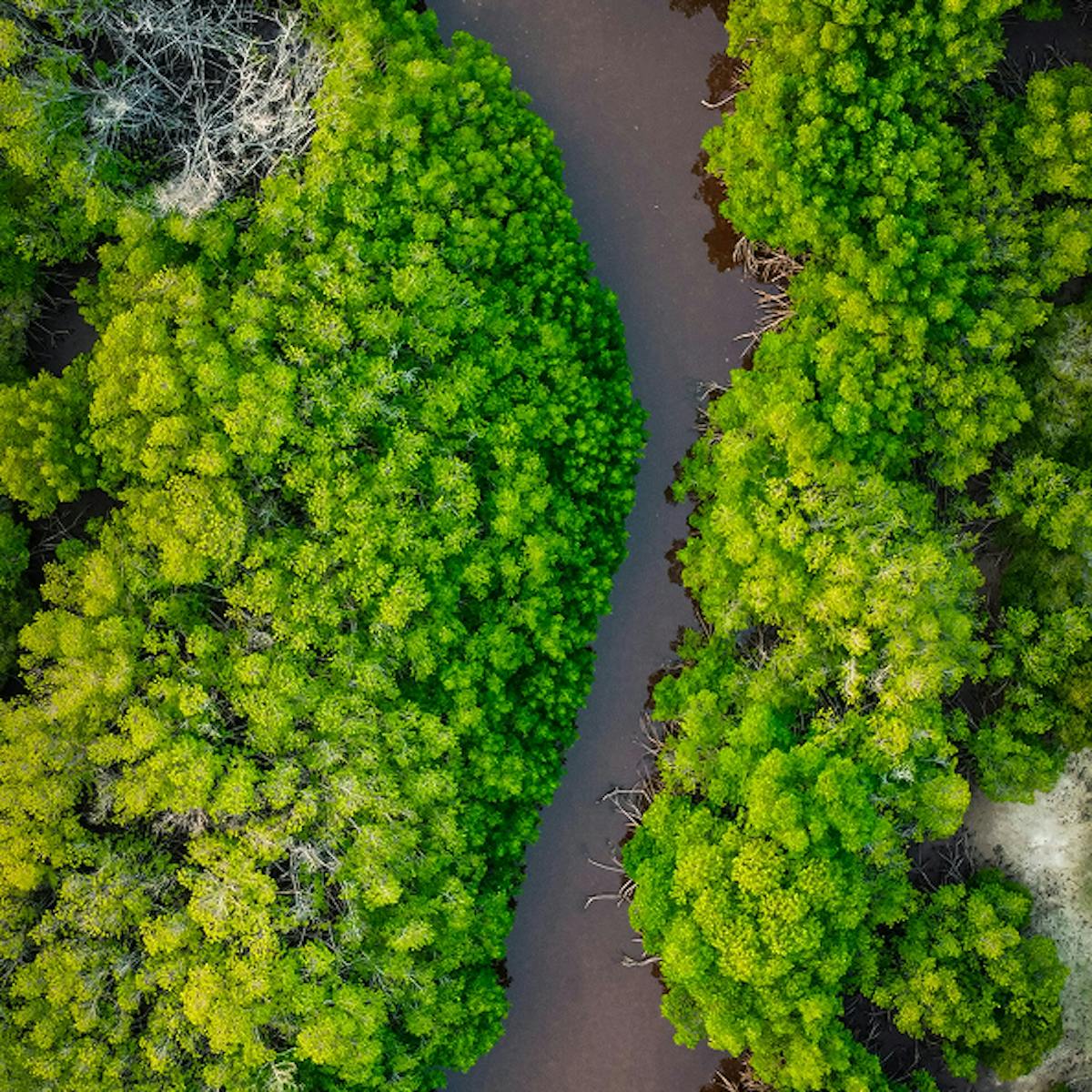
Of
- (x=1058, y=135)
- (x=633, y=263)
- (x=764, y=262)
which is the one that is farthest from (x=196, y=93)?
(x=1058, y=135)

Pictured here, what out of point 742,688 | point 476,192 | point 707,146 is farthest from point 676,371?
point 742,688

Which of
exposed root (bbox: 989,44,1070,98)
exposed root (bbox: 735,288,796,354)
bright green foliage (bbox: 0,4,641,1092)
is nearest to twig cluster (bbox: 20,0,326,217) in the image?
bright green foliage (bbox: 0,4,641,1092)

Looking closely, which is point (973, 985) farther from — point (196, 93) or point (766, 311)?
point (196, 93)

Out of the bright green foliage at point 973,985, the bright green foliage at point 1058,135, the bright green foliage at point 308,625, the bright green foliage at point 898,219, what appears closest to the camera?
the bright green foliage at point 308,625

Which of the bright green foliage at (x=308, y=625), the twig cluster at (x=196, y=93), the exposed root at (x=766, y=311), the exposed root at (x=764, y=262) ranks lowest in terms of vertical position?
the bright green foliage at (x=308, y=625)

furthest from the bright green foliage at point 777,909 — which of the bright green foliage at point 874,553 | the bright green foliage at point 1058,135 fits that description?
A: the bright green foliage at point 1058,135

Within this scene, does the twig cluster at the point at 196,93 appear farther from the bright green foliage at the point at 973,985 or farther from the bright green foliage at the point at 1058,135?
the bright green foliage at the point at 973,985
